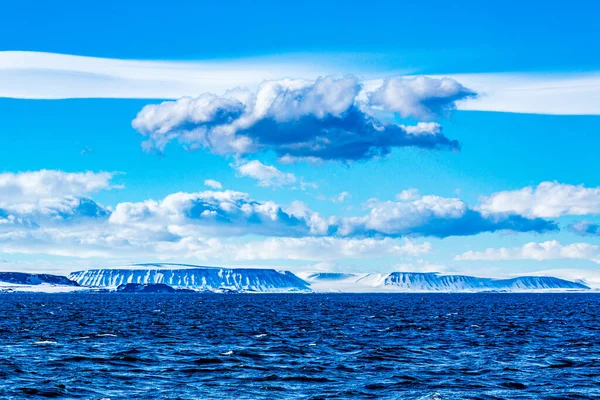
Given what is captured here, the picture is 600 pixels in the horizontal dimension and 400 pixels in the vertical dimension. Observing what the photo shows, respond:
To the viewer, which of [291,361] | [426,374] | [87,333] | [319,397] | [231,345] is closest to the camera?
[319,397]

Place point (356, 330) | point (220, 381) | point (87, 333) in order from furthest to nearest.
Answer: point (356, 330) → point (87, 333) → point (220, 381)

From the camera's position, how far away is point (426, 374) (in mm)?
51938

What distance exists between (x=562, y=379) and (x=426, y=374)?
28.7ft

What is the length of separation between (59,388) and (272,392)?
12.3m

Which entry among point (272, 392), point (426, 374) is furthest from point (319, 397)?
point (426, 374)

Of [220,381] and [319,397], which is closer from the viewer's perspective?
[319,397]

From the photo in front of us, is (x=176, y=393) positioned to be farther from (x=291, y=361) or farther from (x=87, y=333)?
(x=87, y=333)

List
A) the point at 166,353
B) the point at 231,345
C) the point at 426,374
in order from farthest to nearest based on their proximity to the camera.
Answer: the point at 231,345 < the point at 166,353 < the point at 426,374

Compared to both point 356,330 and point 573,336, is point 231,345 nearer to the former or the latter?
point 356,330

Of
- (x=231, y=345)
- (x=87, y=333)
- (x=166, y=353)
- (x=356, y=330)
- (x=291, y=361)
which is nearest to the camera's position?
(x=291, y=361)

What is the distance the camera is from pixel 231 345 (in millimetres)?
72562

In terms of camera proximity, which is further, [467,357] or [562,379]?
[467,357]

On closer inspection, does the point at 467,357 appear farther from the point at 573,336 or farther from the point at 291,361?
the point at 573,336

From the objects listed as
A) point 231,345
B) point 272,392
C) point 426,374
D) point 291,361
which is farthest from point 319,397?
point 231,345
